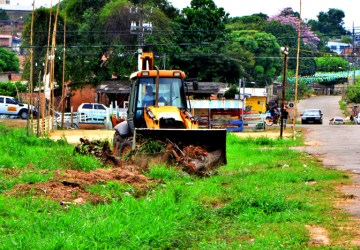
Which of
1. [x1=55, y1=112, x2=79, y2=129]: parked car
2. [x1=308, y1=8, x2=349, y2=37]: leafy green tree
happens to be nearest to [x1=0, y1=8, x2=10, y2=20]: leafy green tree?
[x1=308, y1=8, x2=349, y2=37]: leafy green tree

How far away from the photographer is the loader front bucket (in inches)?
760

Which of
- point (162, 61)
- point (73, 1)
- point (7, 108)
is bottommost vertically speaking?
point (7, 108)

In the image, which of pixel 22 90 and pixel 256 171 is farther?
pixel 22 90

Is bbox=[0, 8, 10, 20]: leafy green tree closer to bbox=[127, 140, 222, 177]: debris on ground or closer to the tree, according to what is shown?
the tree

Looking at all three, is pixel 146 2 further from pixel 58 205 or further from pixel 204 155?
pixel 58 205

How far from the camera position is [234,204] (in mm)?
12922

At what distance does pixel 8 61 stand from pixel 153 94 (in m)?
65.3

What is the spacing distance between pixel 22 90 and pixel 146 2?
44.0 feet

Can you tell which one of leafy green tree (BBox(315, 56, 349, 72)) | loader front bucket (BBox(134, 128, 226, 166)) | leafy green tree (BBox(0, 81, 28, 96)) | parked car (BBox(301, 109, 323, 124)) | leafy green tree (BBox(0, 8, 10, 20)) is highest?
leafy green tree (BBox(0, 8, 10, 20))

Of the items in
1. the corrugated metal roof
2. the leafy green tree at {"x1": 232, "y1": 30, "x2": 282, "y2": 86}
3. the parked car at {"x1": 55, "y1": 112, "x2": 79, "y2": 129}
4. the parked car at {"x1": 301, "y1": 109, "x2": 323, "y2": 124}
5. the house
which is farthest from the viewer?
the house

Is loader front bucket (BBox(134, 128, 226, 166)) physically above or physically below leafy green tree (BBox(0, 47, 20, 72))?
below

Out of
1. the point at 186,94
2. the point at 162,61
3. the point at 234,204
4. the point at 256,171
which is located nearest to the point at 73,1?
the point at 162,61

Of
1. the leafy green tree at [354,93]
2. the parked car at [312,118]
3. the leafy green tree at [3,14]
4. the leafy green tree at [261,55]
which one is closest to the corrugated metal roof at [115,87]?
the parked car at [312,118]

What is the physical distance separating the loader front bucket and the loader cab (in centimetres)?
302
